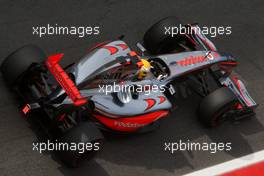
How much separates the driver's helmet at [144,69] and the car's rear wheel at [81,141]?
4.94 ft

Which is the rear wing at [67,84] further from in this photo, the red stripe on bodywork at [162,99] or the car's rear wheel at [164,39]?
the car's rear wheel at [164,39]

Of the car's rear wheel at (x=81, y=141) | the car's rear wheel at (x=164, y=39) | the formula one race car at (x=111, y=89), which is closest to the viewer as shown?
the car's rear wheel at (x=81, y=141)

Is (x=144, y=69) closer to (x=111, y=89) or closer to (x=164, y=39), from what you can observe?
(x=111, y=89)

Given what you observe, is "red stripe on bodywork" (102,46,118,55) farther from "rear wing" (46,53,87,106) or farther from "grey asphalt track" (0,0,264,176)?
"grey asphalt track" (0,0,264,176)

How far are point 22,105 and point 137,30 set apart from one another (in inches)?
142

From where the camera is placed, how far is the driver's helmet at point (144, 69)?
990 cm

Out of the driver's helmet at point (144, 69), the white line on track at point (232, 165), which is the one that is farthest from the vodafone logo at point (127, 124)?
the white line on track at point (232, 165)

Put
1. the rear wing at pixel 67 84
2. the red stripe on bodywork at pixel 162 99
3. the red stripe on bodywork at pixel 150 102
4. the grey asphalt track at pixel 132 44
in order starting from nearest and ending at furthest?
the rear wing at pixel 67 84
the grey asphalt track at pixel 132 44
the red stripe on bodywork at pixel 150 102
the red stripe on bodywork at pixel 162 99

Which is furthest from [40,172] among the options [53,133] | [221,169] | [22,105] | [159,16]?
[159,16]

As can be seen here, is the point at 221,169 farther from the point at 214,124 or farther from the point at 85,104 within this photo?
the point at 85,104

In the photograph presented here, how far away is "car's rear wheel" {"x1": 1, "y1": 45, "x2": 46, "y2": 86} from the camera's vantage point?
978 cm

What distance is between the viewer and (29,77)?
9.91m

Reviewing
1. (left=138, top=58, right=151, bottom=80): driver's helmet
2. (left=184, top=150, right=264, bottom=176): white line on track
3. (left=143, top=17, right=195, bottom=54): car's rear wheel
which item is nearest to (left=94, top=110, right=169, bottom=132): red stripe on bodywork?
(left=138, top=58, right=151, bottom=80): driver's helmet

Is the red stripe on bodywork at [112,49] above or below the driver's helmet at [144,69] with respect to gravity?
above
